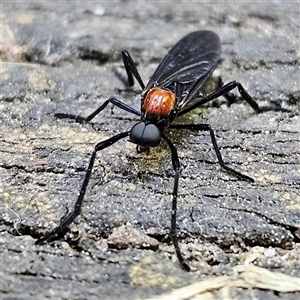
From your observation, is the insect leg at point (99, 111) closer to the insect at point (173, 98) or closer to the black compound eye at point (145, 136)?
the insect at point (173, 98)

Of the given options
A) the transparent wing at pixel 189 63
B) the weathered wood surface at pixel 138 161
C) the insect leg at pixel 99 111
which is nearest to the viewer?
the weathered wood surface at pixel 138 161

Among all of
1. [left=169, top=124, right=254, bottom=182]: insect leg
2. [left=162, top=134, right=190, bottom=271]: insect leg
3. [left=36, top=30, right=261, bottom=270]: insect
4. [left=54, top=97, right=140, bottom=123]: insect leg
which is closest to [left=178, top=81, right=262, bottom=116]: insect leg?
[left=36, top=30, right=261, bottom=270]: insect

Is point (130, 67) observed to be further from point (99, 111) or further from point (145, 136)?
point (145, 136)

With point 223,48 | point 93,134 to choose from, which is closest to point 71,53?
point 93,134

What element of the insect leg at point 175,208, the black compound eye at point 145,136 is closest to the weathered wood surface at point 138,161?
the insect leg at point 175,208

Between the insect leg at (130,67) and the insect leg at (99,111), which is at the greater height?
the insect leg at (130,67)

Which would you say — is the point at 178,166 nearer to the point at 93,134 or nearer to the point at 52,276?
the point at 93,134

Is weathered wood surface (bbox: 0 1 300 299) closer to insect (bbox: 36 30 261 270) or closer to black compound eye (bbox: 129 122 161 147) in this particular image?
insect (bbox: 36 30 261 270)

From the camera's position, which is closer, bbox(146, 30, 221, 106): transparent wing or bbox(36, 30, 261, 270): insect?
bbox(36, 30, 261, 270): insect
